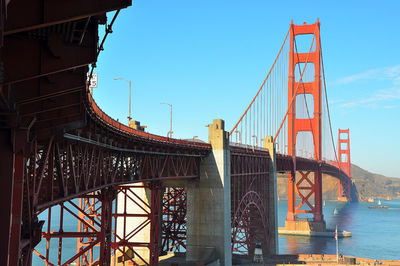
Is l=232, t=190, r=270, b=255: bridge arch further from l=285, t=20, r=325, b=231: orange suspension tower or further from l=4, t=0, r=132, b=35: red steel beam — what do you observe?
l=4, t=0, r=132, b=35: red steel beam

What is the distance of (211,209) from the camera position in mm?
44156

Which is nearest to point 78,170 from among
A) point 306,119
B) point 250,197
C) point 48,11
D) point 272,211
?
point 48,11

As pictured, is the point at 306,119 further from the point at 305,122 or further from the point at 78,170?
the point at 78,170

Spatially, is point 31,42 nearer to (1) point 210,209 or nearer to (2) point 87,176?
(2) point 87,176

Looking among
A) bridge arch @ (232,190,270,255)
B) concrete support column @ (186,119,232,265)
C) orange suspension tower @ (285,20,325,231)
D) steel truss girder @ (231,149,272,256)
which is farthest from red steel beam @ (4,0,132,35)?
orange suspension tower @ (285,20,325,231)

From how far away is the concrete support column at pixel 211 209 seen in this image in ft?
141

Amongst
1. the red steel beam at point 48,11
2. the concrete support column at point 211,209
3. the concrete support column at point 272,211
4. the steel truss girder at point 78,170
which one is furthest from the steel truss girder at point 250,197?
the red steel beam at point 48,11

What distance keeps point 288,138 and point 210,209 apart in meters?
59.8

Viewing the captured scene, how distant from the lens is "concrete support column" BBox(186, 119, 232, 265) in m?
43.1

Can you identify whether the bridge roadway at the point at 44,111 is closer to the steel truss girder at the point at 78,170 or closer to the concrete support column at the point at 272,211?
the steel truss girder at the point at 78,170

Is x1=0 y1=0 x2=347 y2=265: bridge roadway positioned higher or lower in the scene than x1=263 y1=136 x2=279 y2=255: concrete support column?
higher

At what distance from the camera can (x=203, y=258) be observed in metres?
42.6

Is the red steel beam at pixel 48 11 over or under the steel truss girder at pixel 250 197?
over

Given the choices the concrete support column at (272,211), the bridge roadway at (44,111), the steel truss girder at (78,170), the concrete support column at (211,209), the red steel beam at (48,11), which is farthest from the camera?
the concrete support column at (272,211)
